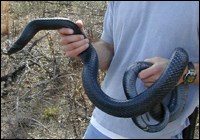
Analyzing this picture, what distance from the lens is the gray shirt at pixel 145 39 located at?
169 cm

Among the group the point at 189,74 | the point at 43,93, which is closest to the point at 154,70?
the point at 189,74

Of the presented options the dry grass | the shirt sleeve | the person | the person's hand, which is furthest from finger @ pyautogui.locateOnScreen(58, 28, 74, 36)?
the dry grass

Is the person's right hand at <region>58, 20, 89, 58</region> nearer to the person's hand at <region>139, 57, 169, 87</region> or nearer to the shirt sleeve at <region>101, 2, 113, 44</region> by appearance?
the shirt sleeve at <region>101, 2, 113, 44</region>

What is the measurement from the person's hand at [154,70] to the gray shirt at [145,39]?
2.6 inches

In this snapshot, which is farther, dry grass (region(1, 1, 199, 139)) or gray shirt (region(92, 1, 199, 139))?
dry grass (region(1, 1, 199, 139))

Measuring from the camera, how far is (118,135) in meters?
1.86

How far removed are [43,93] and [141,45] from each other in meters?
2.37

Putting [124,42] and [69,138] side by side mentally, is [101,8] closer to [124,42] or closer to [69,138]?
[69,138]

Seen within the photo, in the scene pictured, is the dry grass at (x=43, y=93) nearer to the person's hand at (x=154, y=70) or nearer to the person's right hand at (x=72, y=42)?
the person's right hand at (x=72, y=42)

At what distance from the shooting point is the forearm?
199 centimetres

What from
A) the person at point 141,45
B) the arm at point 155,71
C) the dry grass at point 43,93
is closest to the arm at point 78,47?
the person at point 141,45

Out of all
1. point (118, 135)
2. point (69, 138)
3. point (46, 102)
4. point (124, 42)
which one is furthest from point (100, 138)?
point (46, 102)

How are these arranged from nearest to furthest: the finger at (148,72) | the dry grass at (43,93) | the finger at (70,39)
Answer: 1. the finger at (148,72)
2. the finger at (70,39)
3. the dry grass at (43,93)

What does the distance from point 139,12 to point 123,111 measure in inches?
14.6
